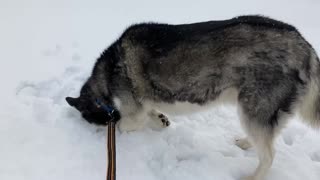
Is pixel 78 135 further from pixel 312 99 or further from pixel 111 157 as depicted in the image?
pixel 312 99

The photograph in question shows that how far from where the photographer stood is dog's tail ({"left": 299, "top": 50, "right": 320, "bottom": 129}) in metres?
3.83

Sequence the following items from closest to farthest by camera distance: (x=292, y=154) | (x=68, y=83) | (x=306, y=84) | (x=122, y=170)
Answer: (x=306, y=84) < (x=122, y=170) < (x=292, y=154) < (x=68, y=83)

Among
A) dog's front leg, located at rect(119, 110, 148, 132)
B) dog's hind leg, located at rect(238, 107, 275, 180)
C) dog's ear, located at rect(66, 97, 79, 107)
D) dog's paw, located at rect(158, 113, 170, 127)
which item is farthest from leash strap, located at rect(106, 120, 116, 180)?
dog's hind leg, located at rect(238, 107, 275, 180)

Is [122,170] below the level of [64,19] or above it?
below

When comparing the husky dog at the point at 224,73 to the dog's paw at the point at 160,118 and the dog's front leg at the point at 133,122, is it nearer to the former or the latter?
the dog's front leg at the point at 133,122

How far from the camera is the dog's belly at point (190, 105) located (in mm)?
3985

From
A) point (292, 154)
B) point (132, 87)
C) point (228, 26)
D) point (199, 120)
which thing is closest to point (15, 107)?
point (132, 87)

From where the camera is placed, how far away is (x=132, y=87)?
4.30 meters

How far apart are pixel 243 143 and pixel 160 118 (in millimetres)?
1000

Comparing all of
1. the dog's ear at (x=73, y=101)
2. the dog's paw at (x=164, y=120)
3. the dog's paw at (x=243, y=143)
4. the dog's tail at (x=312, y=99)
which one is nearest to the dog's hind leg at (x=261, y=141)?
the dog's tail at (x=312, y=99)

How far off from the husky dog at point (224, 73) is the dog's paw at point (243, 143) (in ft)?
1.98

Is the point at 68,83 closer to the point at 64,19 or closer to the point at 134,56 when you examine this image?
the point at 134,56

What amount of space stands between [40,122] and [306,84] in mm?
2889

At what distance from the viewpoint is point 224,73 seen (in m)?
3.87
